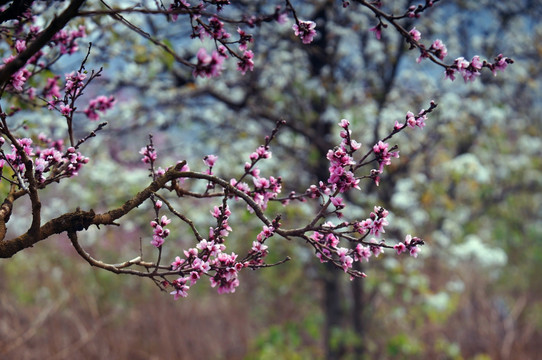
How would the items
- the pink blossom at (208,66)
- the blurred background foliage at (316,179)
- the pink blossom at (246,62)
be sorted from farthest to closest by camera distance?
the blurred background foliage at (316,179) < the pink blossom at (246,62) < the pink blossom at (208,66)

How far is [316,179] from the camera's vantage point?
754cm

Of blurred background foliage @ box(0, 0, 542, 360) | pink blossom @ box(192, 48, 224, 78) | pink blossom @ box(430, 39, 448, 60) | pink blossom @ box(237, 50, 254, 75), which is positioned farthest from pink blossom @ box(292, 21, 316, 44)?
blurred background foliage @ box(0, 0, 542, 360)

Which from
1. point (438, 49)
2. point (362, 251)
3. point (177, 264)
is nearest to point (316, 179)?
point (438, 49)

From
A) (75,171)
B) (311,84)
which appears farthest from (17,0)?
(311,84)

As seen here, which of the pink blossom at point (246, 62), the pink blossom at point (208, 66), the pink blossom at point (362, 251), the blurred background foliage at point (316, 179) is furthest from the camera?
the blurred background foliage at point (316, 179)

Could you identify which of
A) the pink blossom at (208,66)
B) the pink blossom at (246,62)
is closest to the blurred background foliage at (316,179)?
the pink blossom at (246,62)

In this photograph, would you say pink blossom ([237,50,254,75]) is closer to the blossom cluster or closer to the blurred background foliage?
the blossom cluster

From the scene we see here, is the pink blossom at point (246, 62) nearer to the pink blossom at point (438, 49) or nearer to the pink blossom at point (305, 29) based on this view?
the pink blossom at point (305, 29)

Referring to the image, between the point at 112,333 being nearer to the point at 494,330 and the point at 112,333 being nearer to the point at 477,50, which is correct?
the point at 494,330

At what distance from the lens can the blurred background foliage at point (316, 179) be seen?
7.05 meters

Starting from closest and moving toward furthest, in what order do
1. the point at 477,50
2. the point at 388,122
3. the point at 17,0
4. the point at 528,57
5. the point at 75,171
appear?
the point at 17,0 < the point at 75,171 < the point at 388,122 < the point at 528,57 < the point at 477,50

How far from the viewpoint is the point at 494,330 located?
982cm

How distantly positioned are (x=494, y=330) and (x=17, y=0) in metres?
9.85

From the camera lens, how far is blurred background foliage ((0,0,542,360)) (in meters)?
7.05
